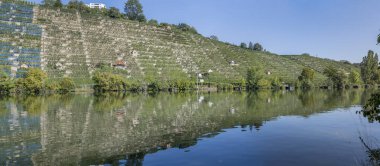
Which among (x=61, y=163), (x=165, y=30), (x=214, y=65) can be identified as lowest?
(x=61, y=163)

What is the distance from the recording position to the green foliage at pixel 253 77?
134 m

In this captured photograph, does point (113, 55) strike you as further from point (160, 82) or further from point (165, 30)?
point (165, 30)

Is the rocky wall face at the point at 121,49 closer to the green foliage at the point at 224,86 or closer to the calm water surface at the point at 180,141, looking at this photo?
the green foliage at the point at 224,86

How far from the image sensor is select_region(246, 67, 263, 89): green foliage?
133875 millimetres

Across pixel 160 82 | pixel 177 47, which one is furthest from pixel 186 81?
pixel 177 47

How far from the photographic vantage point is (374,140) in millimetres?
26062

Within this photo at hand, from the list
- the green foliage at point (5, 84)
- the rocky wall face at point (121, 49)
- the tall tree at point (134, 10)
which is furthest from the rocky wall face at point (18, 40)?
the tall tree at point (134, 10)

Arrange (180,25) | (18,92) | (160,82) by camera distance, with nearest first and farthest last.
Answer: (18,92) < (160,82) < (180,25)

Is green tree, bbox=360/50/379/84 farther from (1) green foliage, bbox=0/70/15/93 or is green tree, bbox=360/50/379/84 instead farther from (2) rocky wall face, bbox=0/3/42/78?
(1) green foliage, bbox=0/70/15/93

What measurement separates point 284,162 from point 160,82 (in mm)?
96223

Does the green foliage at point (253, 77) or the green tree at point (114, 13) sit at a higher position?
the green tree at point (114, 13)

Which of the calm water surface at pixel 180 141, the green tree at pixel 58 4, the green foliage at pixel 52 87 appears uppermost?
the green tree at pixel 58 4

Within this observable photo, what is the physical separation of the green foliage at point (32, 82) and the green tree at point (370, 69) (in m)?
145

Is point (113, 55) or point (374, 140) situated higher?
A: point (113, 55)
